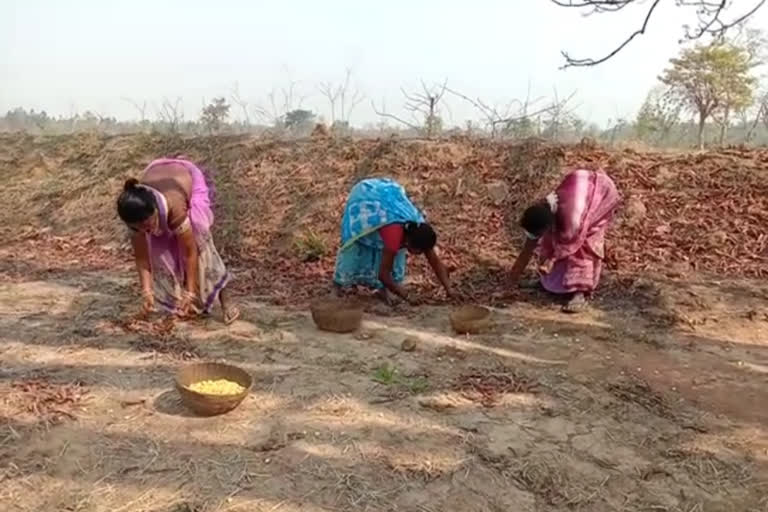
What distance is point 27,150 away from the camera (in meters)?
9.97

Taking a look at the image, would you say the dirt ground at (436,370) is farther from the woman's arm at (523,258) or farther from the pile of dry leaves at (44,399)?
the woman's arm at (523,258)

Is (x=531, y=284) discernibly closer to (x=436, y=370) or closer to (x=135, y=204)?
(x=436, y=370)

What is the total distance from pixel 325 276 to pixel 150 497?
139 inches

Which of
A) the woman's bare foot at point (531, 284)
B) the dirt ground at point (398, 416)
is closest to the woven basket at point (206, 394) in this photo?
the dirt ground at point (398, 416)

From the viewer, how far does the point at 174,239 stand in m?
4.27

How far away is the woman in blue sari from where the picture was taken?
4668 millimetres

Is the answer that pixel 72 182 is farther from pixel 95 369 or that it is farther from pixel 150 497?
pixel 150 497

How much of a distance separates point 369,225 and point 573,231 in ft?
4.81

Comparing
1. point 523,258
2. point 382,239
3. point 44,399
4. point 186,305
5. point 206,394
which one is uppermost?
point 382,239

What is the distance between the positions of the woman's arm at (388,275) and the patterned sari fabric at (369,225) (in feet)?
0.65

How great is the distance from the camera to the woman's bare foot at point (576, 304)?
4.97 m

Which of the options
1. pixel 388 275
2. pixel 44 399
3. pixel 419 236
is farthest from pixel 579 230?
pixel 44 399

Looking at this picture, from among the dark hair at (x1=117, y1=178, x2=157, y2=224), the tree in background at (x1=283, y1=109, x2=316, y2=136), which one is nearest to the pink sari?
the dark hair at (x1=117, y1=178, x2=157, y2=224)

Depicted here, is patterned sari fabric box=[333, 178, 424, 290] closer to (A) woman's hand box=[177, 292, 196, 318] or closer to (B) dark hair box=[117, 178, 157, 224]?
(A) woman's hand box=[177, 292, 196, 318]
